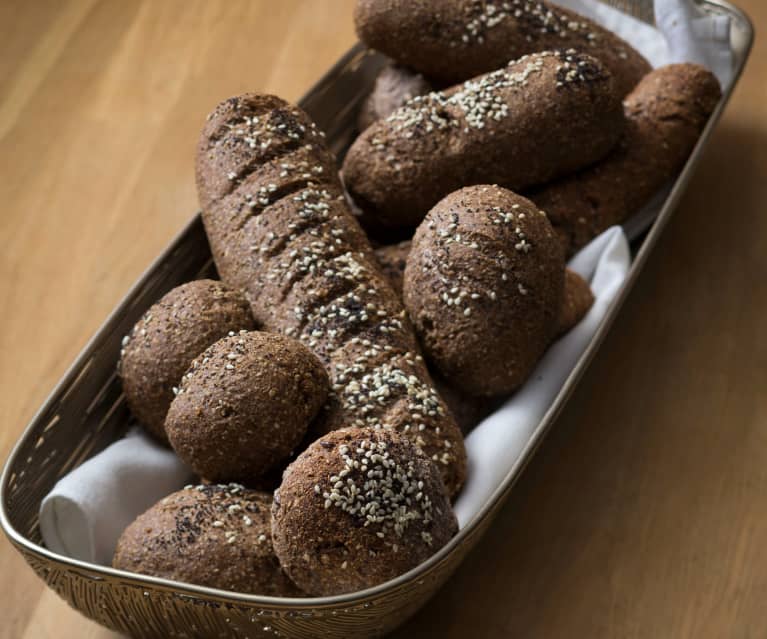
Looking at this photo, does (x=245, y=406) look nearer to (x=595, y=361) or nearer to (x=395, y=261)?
(x=395, y=261)

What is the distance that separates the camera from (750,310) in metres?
1.57

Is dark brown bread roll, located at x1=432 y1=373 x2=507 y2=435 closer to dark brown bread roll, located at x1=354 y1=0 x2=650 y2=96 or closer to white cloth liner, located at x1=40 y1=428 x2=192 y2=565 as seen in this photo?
white cloth liner, located at x1=40 y1=428 x2=192 y2=565

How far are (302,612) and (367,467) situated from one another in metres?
0.15

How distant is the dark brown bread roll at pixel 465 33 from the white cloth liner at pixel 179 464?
0.35 metres

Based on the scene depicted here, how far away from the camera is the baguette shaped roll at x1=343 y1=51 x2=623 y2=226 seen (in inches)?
57.0

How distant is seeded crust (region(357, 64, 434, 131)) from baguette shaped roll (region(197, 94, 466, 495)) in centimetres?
22

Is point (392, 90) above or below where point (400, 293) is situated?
above

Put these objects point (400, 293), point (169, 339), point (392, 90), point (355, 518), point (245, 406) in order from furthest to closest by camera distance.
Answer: point (392, 90) → point (400, 293) → point (169, 339) → point (245, 406) → point (355, 518)

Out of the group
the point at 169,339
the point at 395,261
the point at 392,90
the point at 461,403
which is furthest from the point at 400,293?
the point at 392,90

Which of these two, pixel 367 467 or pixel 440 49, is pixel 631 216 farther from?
pixel 367 467

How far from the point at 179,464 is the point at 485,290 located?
44 centimetres

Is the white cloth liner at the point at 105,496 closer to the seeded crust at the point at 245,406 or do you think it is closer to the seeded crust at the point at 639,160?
the seeded crust at the point at 245,406

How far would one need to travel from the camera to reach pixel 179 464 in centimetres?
A: 128

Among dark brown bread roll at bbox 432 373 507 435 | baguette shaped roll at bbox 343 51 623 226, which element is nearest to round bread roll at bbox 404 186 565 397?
dark brown bread roll at bbox 432 373 507 435
